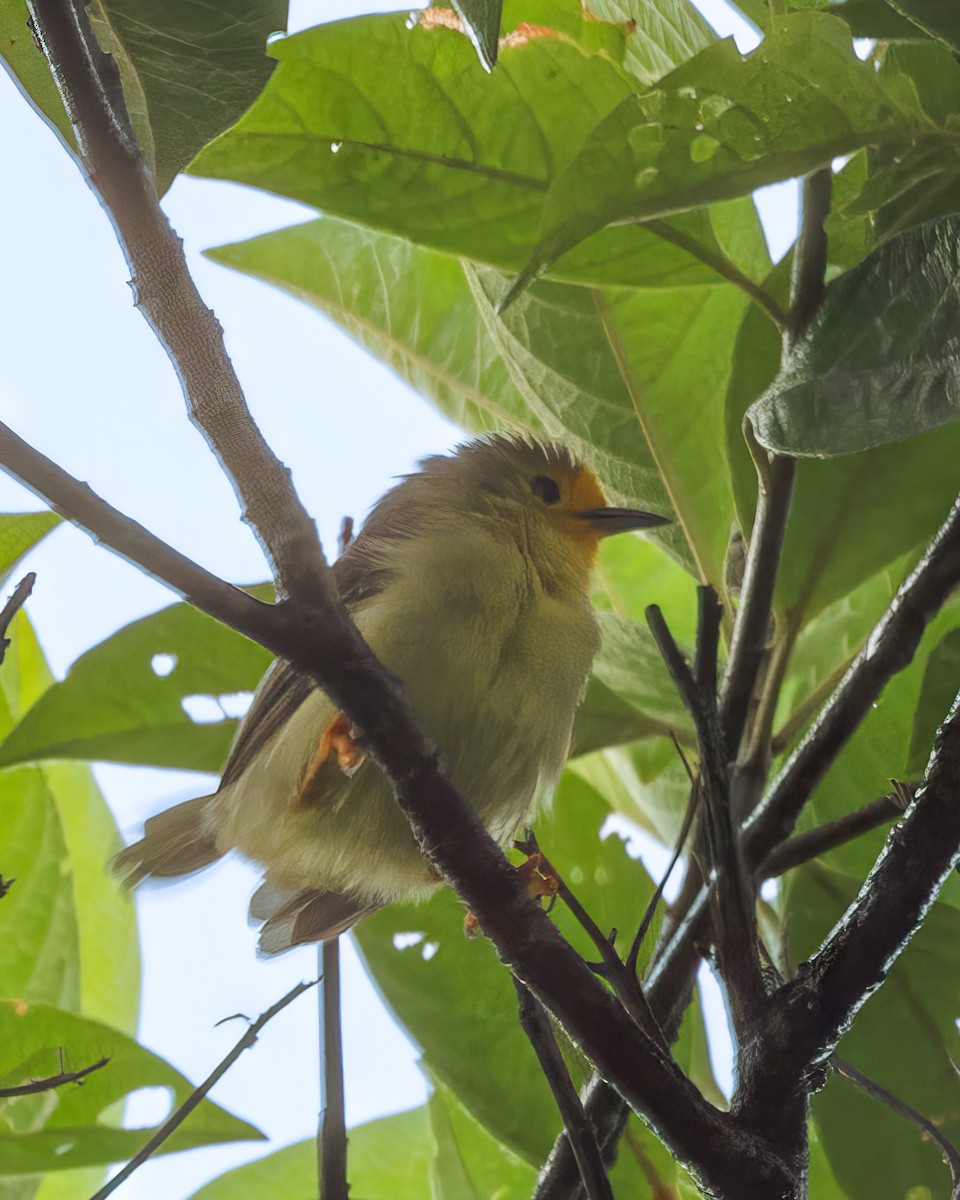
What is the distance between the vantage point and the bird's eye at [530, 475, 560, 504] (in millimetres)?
1645

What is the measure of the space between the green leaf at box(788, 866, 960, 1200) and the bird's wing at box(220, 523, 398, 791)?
62 centimetres

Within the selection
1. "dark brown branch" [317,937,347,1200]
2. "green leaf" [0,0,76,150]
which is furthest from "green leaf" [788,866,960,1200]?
"green leaf" [0,0,76,150]

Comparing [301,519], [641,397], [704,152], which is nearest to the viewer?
[301,519]

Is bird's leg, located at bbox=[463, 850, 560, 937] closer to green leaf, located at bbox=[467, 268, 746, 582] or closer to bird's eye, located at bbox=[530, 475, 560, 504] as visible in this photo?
green leaf, located at bbox=[467, 268, 746, 582]

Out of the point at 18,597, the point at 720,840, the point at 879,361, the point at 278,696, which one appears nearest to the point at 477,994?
the point at 278,696

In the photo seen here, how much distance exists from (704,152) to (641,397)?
444 mm

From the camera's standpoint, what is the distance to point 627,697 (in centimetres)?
137

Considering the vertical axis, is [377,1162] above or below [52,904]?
below

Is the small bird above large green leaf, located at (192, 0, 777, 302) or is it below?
below

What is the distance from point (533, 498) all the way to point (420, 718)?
19.9 inches

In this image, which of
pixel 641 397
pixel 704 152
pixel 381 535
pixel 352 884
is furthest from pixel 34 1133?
pixel 704 152

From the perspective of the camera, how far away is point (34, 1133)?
123 centimetres

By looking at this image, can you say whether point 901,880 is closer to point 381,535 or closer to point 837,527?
point 837,527

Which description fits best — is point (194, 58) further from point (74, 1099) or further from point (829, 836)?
point (74, 1099)
